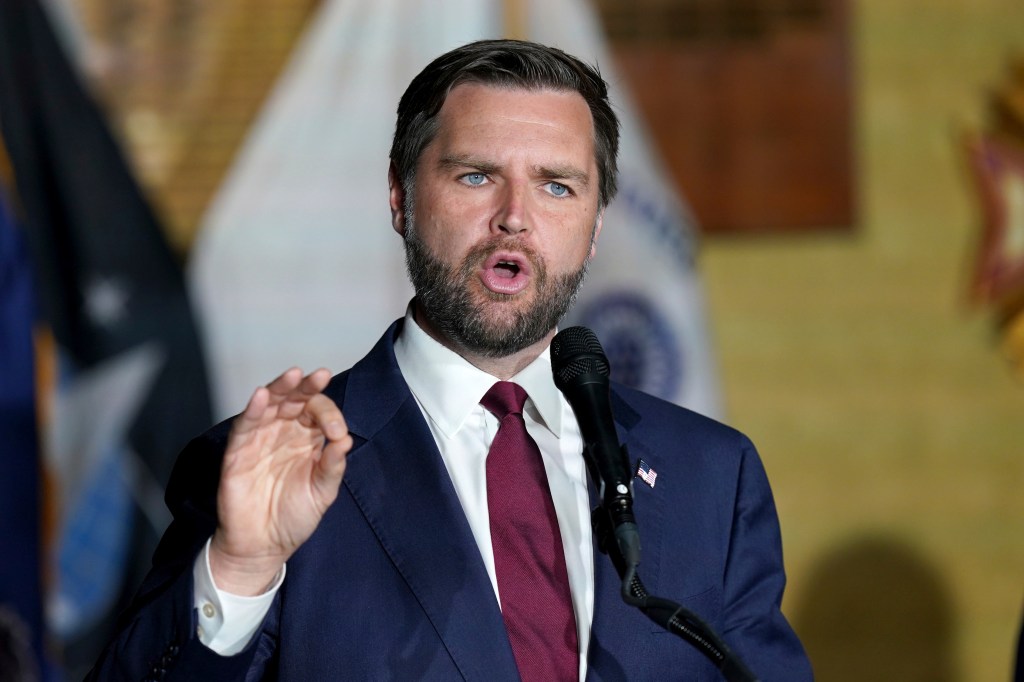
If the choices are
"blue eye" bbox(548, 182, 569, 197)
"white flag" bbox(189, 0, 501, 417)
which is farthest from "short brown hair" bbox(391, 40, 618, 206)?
"white flag" bbox(189, 0, 501, 417)

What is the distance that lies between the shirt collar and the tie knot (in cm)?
1

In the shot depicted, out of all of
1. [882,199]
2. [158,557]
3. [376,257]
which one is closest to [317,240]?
[376,257]

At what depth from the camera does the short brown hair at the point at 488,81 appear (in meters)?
1.81

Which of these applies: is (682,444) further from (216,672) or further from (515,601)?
(216,672)

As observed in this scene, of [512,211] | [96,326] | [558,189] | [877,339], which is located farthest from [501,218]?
[877,339]

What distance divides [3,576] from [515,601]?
2.74 m

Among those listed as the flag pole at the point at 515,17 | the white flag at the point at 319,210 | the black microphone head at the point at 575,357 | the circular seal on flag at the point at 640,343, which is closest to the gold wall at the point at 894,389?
the circular seal on flag at the point at 640,343

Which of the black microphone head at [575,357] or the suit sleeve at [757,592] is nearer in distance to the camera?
the black microphone head at [575,357]

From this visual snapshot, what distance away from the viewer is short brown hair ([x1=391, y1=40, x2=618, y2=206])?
1.81 metres

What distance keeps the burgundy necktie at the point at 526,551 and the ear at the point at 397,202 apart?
1.01ft

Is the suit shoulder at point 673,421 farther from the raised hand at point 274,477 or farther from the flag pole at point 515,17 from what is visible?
the flag pole at point 515,17

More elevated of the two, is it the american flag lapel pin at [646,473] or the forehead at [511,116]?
the forehead at [511,116]

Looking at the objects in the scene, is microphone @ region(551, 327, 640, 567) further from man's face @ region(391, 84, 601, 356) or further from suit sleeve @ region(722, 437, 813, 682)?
suit sleeve @ region(722, 437, 813, 682)

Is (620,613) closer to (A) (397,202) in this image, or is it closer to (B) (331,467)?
(B) (331,467)
